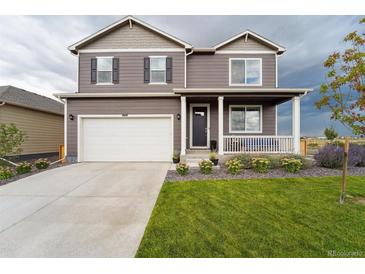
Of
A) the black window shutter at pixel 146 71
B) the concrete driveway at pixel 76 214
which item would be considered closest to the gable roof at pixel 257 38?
the black window shutter at pixel 146 71

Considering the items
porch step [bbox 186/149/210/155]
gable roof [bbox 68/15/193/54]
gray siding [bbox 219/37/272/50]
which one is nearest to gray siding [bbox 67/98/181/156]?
porch step [bbox 186/149/210/155]

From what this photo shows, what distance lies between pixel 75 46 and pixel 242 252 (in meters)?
12.2

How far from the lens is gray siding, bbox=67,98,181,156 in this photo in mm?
9961

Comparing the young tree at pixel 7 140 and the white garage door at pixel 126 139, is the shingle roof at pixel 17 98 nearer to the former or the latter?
the young tree at pixel 7 140

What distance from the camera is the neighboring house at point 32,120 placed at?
35.0ft

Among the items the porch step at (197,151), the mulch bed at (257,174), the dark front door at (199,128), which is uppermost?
the dark front door at (199,128)

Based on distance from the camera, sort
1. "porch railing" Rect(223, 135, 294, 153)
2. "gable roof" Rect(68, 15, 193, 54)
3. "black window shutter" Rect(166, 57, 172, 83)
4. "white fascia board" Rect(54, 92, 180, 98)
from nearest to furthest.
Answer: "porch railing" Rect(223, 135, 294, 153) < "white fascia board" Rect(54, 92, 180, 98) < "gable roof" Rect(68, 15, 193, 54) < "black window shutter" Rect(166, 57, 172, 83)

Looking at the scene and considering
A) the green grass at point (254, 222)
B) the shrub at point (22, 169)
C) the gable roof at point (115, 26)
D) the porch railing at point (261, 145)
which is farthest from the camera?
the gable roof at point (115, 26)

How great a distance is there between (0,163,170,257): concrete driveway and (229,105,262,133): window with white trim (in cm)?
612

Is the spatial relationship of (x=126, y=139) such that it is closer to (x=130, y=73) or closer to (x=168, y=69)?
(x=130, y=73)

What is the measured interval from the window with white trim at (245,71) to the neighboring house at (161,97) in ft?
0.18

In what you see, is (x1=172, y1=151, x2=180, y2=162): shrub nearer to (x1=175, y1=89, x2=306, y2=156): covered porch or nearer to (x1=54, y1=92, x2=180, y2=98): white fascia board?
(x1=175, y1=89, x2=306, y2=156): covered porch

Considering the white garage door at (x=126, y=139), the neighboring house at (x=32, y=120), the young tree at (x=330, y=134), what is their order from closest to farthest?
the white garage door at (x=126, y=139), the neighboring house at (x=32, y=120), the young tree at (x=330, y=134)

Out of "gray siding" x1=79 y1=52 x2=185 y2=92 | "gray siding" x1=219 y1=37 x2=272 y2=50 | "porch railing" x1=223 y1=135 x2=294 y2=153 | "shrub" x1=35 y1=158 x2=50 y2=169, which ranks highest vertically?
"gray siding" x1=219 y1=37 x2=272 y2=50
